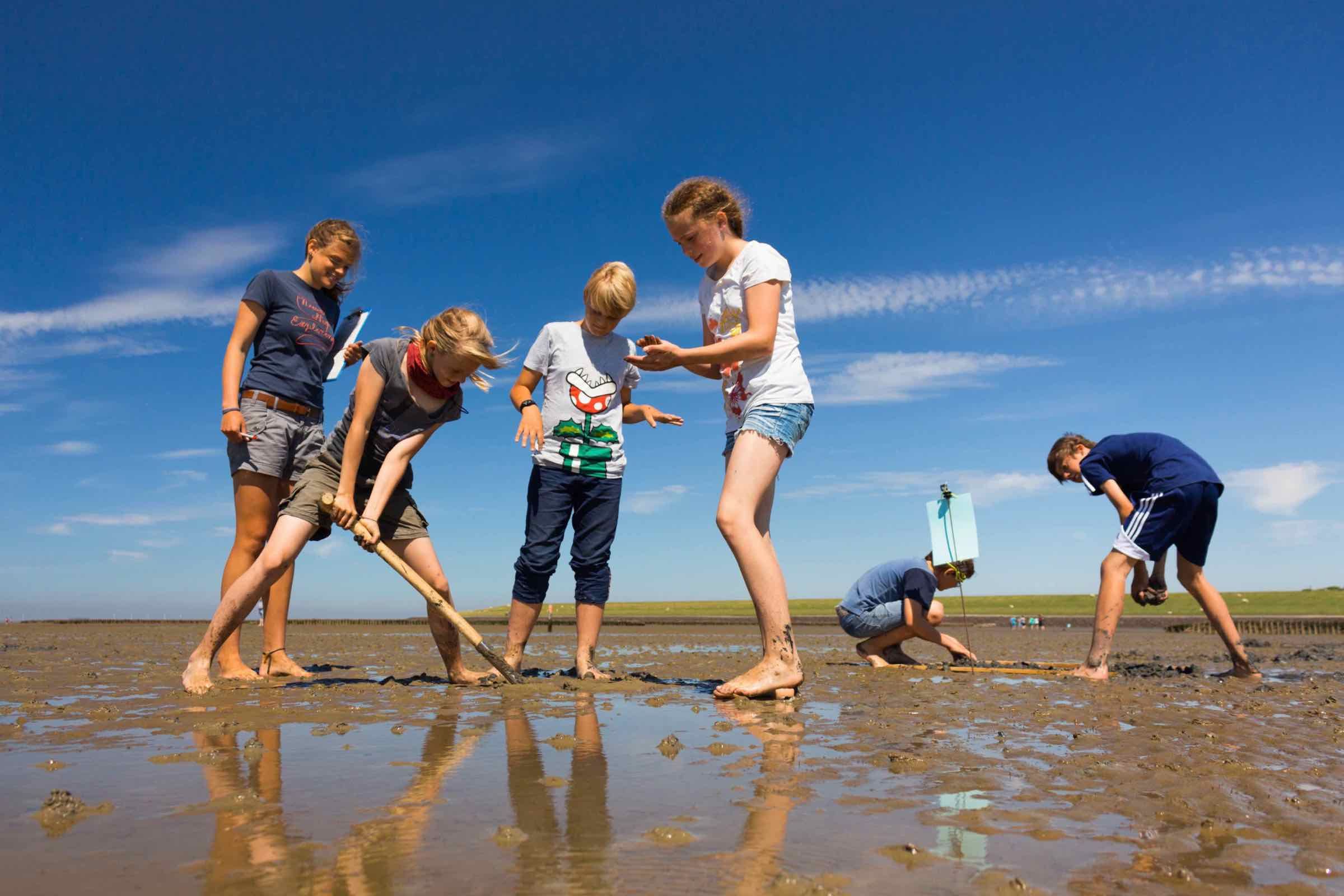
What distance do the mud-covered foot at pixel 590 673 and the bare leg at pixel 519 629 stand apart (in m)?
0.35

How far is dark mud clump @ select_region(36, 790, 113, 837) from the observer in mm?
1835

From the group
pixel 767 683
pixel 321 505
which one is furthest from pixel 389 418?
pixel 767 683

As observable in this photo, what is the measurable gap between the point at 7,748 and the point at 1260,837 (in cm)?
342

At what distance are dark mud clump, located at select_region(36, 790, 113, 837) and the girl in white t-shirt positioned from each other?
8.69 ft

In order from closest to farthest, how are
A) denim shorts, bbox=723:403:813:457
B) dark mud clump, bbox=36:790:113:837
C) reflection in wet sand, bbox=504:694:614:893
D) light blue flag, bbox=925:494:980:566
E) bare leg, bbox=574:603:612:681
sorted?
reflection in wet sand, bbox=504:694:614:893 → dark mud clump, bbox=36:790:113:837 → denim shorts, bbox=723:403:813:457 → bare leg, bbox=574:603:612:681 → light blue flag, bbox=925:494:980:566

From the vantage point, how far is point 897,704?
13.5 feet

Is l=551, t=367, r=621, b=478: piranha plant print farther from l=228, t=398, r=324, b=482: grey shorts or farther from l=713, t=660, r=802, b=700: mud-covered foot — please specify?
l=713, t=660, r=802, b=700: mud-covered foot

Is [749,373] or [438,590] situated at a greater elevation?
[749,373]

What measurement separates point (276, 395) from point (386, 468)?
1011 mm

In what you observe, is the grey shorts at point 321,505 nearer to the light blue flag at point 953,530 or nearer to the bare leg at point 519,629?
the bare leg at point 519,629

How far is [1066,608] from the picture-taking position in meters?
26.3

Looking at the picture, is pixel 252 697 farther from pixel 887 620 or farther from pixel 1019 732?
pixel 887 620

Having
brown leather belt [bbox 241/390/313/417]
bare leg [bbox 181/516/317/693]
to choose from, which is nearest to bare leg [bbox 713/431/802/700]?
bare leg [bbox 181/516/317/693]

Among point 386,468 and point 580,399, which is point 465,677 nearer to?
point 386,468
